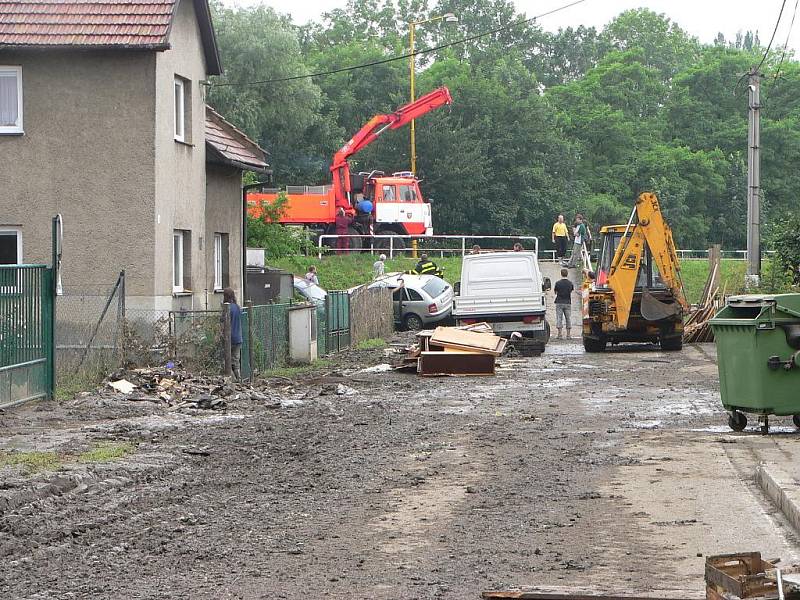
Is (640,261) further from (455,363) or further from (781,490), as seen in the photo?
(781,490)

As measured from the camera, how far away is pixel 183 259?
79.1 ft

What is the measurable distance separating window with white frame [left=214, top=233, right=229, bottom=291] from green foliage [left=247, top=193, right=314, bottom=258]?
30.0ft

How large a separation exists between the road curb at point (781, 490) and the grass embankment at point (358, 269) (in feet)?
102

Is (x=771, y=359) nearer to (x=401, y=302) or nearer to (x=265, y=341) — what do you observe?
(x=265, y=341)

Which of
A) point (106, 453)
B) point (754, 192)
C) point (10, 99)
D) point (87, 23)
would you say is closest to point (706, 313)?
point (754, 192)

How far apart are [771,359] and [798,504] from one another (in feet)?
16.4

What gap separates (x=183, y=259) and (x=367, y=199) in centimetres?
2766

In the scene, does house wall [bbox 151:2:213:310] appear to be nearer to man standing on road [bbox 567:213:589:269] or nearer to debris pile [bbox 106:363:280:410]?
debris pile [bbox 106:363:280:410]

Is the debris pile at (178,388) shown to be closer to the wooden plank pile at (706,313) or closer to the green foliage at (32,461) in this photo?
the green foliage at (32,461)

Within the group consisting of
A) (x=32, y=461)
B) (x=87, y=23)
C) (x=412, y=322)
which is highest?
(x=87, y=23)

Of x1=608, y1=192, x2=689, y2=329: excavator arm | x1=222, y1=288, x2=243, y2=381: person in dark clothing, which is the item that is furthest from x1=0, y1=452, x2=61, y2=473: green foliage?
x1=608, y1=192, x2=689, y2=329: excavator arm

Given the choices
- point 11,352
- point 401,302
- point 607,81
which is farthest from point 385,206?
point 607,81

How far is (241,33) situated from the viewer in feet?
215

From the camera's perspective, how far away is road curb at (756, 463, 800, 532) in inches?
349
